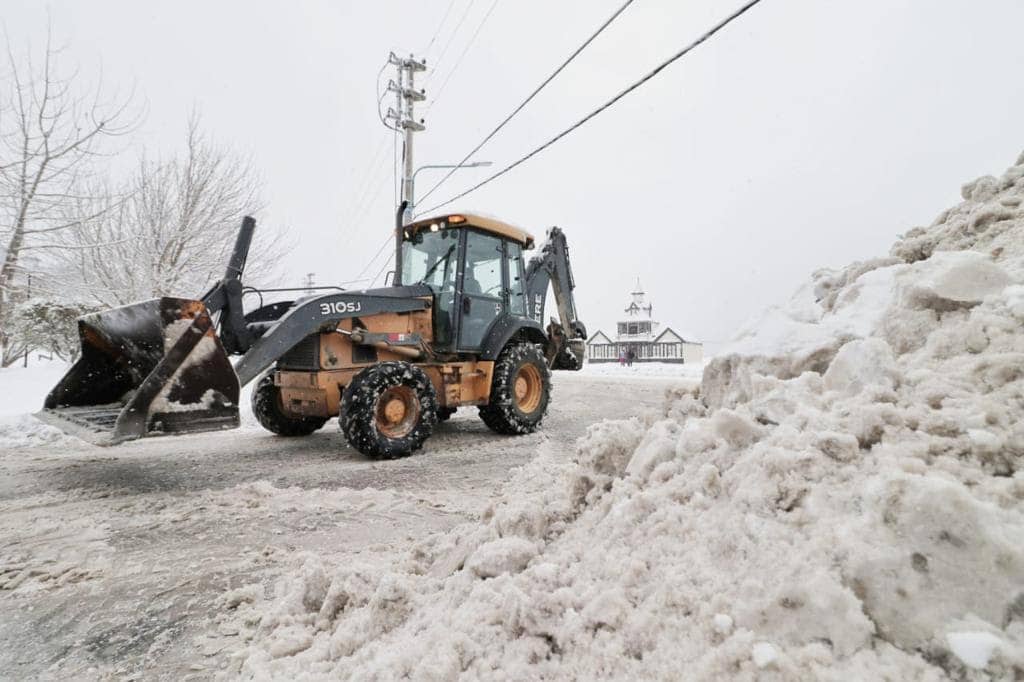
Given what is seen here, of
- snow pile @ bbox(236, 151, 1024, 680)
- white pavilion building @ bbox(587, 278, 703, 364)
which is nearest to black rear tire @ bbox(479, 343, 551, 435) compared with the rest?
snow pile @ bbox(236, 151, 1024, 680)

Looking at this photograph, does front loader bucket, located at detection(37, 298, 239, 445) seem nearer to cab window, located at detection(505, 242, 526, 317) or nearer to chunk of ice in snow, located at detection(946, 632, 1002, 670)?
cab window, located at detection(505, 242, 526, 317)

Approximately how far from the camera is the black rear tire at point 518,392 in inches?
254

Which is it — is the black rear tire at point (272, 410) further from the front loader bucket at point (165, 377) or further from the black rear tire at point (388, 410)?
the front loader bucket at point (165, 377)

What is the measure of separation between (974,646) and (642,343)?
162ft

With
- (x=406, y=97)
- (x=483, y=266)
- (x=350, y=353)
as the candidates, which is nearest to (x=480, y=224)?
(x=483, y=266)

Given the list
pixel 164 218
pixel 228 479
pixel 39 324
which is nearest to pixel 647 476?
pixel 228 479

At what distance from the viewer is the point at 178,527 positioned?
126 inches

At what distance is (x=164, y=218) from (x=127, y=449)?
755 centimetres

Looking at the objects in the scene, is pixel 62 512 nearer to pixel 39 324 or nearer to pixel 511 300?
pixel 511 300

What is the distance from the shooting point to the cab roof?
6.21 meters

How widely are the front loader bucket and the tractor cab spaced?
8.95 ft

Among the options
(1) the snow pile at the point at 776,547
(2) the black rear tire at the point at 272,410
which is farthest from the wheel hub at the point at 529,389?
(1) the snow pile at the point at 776,547

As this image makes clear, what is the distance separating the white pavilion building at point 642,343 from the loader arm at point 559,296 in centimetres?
2893

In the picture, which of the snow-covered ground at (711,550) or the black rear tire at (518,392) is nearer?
the snow-covered ground at (711,550)
